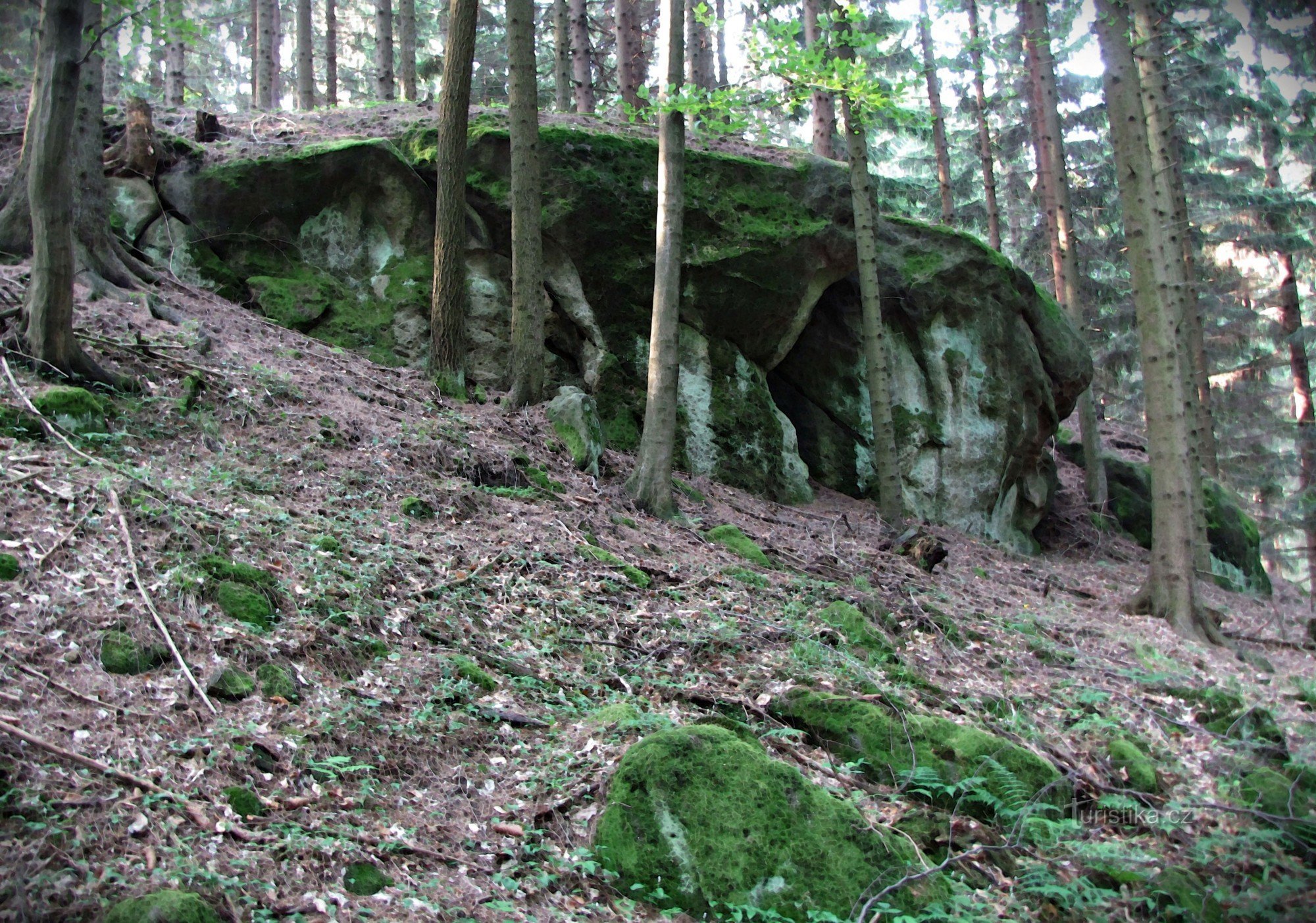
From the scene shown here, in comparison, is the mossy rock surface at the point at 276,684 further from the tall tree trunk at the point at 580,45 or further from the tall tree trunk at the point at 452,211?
the tall tree trunk at the point at 580,45

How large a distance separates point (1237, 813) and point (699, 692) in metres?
3.03

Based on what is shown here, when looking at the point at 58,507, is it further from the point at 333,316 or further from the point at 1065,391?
the point at 1065,391

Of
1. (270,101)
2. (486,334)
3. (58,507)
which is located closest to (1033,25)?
(486,334)

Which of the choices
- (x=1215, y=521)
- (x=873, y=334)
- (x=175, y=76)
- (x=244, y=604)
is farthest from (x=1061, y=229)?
(x=175, y=76)

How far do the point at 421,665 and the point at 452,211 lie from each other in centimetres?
661

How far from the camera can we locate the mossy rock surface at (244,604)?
485cm

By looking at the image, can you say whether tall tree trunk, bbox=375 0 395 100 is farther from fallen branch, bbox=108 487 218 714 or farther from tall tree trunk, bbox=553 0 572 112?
fallen branch, bbox=108 487 218 714

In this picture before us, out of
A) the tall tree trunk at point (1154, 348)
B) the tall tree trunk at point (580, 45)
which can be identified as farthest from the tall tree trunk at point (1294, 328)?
the tall tree trunk at point (580, 45)

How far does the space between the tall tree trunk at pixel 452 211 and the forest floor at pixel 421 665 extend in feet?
2.18

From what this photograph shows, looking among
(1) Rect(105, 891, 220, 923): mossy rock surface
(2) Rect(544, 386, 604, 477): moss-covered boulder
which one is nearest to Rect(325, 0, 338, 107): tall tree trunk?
(2) Rect(544, 386, 604, 477): moss-covered boulder

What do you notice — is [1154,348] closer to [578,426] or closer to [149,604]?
[578,426]

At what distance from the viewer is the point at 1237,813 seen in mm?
4445

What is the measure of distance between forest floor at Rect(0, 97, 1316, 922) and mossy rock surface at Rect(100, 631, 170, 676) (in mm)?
70

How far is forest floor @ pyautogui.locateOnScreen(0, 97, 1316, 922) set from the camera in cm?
335
